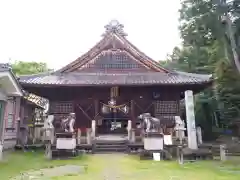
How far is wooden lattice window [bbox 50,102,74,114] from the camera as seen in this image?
1791 centimetres

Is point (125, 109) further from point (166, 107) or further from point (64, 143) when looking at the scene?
point (64, 143)

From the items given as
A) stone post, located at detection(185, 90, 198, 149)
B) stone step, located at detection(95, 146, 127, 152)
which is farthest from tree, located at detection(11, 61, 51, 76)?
stone post, located at detection(185, 90, 198, 149)

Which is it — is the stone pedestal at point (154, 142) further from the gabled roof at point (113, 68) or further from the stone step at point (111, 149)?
the gabled roof at point (113, 68)

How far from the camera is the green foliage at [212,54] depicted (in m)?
17.9

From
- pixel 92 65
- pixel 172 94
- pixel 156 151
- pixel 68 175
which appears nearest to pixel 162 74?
pixel 172 94

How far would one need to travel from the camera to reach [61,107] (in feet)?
59.2

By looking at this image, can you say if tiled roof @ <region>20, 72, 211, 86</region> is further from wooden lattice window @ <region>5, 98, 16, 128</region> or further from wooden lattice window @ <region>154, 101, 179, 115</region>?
wooden lattice window @ <region>154, 101, 179, 115</region>

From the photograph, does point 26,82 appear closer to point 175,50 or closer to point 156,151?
point 156,151

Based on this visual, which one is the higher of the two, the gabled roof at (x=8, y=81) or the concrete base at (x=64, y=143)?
the gabled roof at (x=8, y=81)

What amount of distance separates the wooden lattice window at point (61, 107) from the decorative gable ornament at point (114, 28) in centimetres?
606

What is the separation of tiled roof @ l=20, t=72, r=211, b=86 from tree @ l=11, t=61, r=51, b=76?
653 inches

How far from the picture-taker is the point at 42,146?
14.8 m

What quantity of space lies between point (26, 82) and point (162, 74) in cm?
910

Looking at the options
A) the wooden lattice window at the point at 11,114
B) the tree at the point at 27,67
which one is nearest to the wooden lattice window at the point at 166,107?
the wooden lattice window at the point at 11,114
